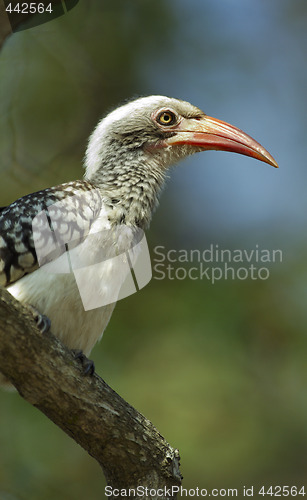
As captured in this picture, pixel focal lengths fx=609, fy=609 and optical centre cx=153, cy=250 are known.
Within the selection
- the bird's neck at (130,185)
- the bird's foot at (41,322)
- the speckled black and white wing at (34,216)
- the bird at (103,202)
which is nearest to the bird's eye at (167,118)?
the bird at (103,202)

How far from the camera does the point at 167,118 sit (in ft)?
17.9

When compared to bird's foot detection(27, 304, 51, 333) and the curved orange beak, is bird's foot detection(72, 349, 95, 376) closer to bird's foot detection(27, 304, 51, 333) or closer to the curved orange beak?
bird's foot detection(27, 304, 51, 333)

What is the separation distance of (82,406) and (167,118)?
111 inches

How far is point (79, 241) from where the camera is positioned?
4.19 meters

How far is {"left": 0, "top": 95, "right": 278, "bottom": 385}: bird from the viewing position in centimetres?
410

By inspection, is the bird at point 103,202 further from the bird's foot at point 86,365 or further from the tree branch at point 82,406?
the tree branch at point 82,406

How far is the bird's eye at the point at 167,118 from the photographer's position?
5391 mm

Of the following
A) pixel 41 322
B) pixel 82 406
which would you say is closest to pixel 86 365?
pixel 82 406

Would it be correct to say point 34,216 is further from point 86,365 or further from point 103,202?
point 86,365

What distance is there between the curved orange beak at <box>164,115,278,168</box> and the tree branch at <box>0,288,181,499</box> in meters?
2.45

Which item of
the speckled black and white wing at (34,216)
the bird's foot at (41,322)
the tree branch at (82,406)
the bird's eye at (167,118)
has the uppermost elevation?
the bird's eye at (167,118)

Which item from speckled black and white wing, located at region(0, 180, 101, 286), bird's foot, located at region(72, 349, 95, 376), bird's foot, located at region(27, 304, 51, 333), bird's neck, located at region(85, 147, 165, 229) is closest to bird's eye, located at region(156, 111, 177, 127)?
bird's neck, located at region(85, 147, 165, 229)

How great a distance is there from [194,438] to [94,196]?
3882 millimetres

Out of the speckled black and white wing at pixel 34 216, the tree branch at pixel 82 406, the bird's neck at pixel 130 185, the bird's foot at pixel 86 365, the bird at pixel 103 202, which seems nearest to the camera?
the tree branch at pixel 82 406
